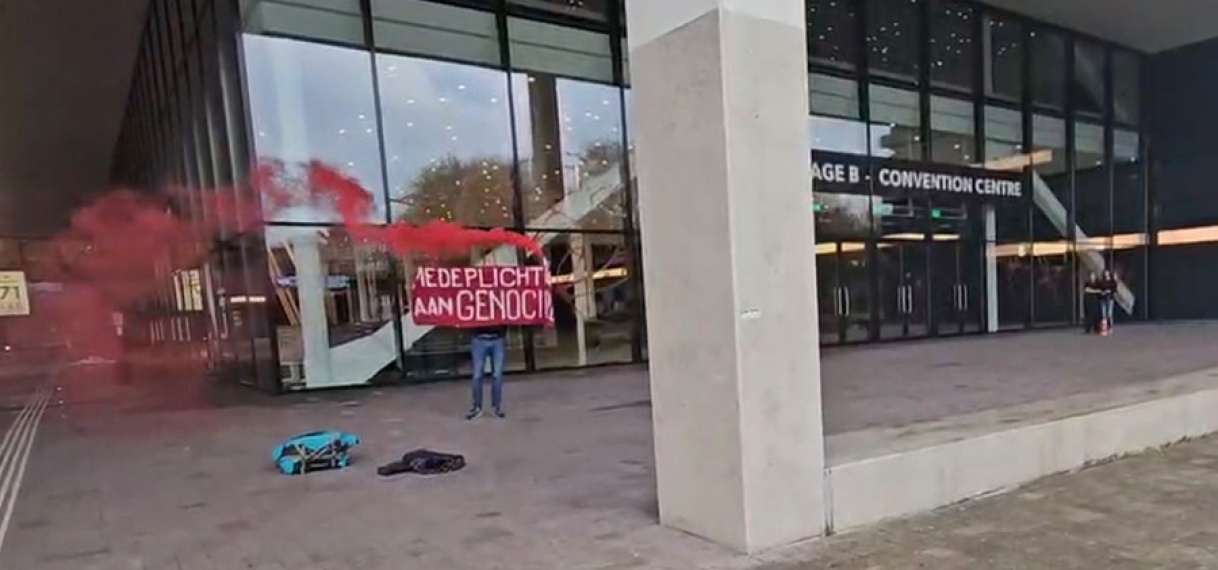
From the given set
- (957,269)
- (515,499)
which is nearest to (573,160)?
(515,499)

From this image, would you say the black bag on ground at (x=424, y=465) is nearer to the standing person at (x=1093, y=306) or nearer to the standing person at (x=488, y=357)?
the standing person at (x=488, y=357)

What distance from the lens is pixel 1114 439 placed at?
5379mm

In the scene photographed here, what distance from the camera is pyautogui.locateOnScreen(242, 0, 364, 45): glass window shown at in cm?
1067

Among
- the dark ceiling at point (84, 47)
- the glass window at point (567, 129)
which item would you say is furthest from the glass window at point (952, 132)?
the glass window at point (567, 129)

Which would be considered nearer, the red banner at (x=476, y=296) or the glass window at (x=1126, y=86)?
the red banner at (x=476, y=296)

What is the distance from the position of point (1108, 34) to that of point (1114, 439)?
57.0 ft

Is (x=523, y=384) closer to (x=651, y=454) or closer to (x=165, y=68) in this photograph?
(x=651, y=454)

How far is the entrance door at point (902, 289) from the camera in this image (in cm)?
1581

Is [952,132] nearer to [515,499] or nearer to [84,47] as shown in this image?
[515,499]

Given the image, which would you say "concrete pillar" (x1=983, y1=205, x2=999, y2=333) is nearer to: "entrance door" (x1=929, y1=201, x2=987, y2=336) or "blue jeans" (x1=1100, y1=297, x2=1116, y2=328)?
"entrance door" (x1=929, y1=201, x2=987, y2=336)

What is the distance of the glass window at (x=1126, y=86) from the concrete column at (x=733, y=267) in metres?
20.2

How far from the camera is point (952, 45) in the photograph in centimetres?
1667

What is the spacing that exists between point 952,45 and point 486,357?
13.9 meters

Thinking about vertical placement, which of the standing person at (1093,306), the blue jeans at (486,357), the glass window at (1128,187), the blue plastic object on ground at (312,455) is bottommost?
the standing person at (1093,306)
